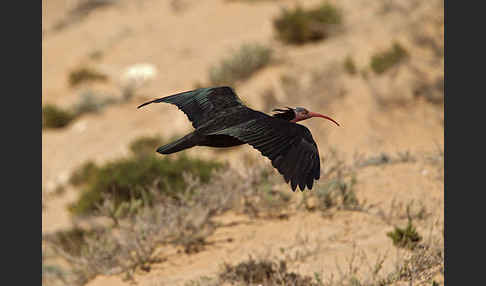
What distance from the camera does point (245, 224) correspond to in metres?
6.95

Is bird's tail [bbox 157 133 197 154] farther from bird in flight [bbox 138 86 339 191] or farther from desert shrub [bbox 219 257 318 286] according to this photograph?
desert shrub [bbox 219 257 318 286]

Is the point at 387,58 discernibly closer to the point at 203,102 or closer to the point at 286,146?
the point at 203,102

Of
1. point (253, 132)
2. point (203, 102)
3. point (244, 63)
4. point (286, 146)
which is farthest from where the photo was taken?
point (244, 63)

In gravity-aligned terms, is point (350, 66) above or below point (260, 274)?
above

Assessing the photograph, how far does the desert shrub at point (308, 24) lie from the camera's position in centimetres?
1612

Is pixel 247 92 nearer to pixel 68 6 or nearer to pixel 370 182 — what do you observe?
pixel 370 182

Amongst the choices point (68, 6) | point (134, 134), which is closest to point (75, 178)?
point (134, 134)

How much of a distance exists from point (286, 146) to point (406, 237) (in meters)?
2.14

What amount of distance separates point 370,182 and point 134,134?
28.1 feet

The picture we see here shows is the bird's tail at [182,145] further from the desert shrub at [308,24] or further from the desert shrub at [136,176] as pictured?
the desert shrub at [308,24]

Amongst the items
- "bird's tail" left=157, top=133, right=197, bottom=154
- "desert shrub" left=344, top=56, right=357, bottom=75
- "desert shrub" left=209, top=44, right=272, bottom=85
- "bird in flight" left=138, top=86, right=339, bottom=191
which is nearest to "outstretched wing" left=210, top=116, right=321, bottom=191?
"bird in flight" left=138, top=86, right=339, bottom=191

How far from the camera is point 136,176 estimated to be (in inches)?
391

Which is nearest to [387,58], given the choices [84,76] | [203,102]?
[203,102]

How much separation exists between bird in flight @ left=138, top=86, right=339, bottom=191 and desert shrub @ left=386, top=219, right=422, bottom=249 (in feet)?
4.78
